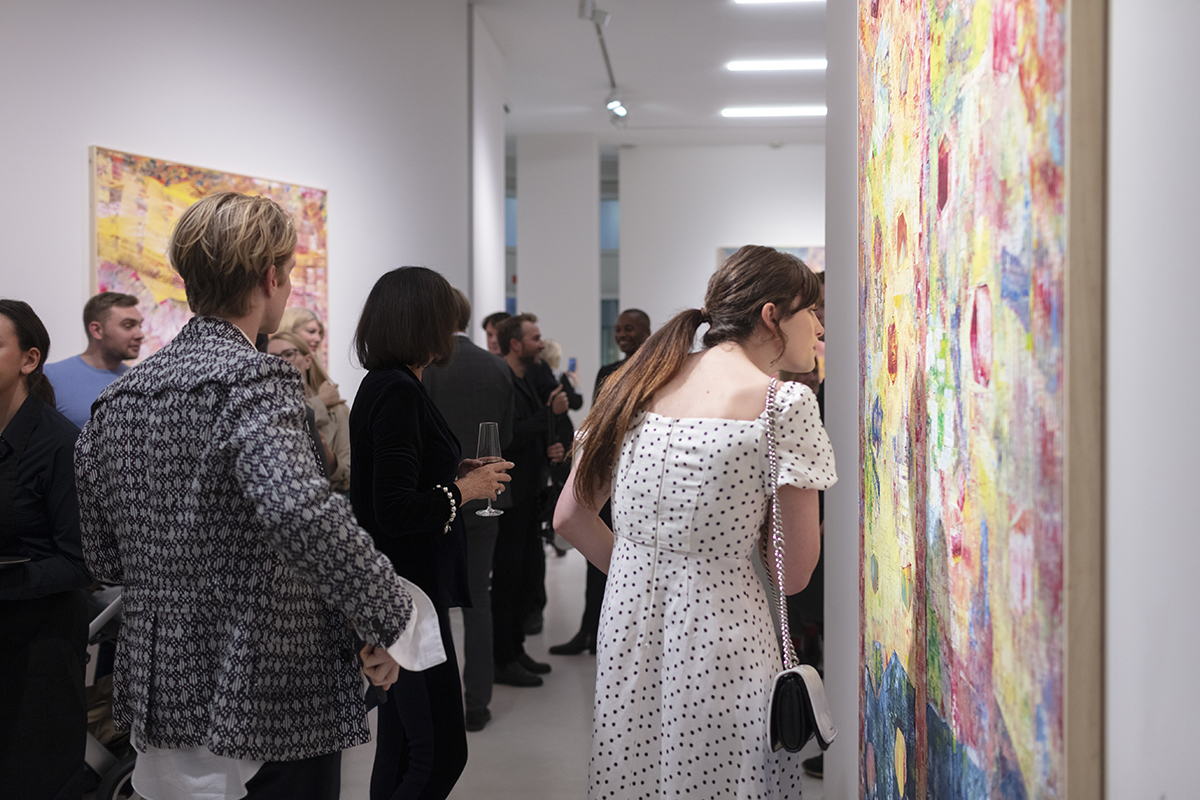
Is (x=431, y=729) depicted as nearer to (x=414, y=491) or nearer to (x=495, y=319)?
(x=414, y=491)

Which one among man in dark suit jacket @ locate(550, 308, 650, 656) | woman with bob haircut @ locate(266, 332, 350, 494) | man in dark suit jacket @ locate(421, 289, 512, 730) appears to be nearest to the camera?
man in dark suit jacket @ locate(421, 289, 512, 730)

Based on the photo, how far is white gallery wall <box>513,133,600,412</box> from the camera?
36.7 ft

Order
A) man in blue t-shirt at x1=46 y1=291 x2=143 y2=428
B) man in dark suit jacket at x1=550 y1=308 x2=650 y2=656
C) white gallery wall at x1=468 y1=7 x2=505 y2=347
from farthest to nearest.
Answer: white gallery wall at x1=468 y1=7 x2=505 y2=347 < man in dark suit jacket at x1=550 y1=308 x2=650 y2=656 < man in blue t-shirt at x1=46 y1=291 x2=143 y2=428

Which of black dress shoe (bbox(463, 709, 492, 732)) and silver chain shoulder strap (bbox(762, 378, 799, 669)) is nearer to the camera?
silver chain shoulder strap (bbox(762, 378, 799, 669))

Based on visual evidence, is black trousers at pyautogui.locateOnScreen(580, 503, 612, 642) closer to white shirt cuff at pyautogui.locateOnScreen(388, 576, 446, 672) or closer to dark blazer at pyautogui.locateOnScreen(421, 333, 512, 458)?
dark blazer at pyautogui.locateOnScreen(421, 333, 512, 458)

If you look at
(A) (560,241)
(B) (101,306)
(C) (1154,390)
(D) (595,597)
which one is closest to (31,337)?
(B) (101,306)

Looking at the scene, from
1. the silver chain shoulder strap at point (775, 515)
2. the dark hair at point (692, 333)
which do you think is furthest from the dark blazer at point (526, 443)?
the silver chain shoulder strap at point (775, 515)

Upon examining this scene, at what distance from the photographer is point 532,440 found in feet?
15.9

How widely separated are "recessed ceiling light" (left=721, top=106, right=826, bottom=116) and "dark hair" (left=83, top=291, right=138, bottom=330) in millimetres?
7823

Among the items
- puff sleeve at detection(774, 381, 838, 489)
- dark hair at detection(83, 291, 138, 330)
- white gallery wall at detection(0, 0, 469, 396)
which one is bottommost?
puff sleeve at detection(774, 381, 838, 489)

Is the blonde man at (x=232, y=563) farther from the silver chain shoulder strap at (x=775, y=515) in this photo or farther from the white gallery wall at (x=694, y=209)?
the white gallery wall at (x=694, y=209)

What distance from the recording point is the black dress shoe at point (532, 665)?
4832 mm

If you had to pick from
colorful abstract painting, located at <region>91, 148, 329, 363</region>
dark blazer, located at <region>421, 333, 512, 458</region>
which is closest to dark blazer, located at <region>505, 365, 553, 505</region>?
dark blazer, located at <region>421, 333, 512, 458</region>

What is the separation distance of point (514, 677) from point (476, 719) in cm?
59
